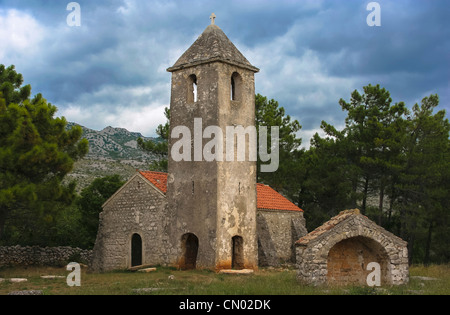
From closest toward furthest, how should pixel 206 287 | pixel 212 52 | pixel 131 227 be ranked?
pixel 206 287 → pixel 212 52 → pixel 131 227

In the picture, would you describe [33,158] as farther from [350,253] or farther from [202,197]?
[350,253]

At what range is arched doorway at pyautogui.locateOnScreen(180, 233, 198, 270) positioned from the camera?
22.3 metres

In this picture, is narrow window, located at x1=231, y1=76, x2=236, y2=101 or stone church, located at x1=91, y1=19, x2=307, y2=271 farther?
narrow window, located at x1=231, y1=76, x2=236, y2=101

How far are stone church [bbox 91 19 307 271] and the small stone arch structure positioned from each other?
20.0 ft

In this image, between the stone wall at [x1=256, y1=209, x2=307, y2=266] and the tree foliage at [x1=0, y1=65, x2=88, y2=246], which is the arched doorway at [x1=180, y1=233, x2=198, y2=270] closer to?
the stone wall at [x1=256, y1=209, x2=307, y2=266]

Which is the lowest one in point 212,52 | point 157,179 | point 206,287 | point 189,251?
point 206,287

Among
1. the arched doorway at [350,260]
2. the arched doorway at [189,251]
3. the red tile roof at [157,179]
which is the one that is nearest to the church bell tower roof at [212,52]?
the red tile roof at [157,179]

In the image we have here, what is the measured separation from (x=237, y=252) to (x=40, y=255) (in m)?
12.7

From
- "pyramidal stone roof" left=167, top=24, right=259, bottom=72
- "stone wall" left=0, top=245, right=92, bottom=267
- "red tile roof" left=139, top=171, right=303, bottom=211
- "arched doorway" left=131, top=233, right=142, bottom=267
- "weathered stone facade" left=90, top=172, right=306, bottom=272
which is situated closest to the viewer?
"pyramidal stone roof" left=167, top=24, right=259, bottom=72

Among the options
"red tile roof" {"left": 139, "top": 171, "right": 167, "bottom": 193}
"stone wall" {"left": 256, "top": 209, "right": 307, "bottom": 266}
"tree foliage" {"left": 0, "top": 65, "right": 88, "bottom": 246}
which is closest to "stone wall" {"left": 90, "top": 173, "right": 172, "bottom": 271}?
"red tile roof" {"left": 139, "top": 171, "right": 167, "bottom": 193}

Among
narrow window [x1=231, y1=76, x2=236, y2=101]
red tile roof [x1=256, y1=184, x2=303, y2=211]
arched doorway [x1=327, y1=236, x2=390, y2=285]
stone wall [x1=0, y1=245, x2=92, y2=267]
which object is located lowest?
stone wall [x1=0, y1=245, x2=92, y2=267]

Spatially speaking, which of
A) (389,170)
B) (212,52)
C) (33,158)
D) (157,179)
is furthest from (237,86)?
(389,170)

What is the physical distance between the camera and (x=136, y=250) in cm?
2647
